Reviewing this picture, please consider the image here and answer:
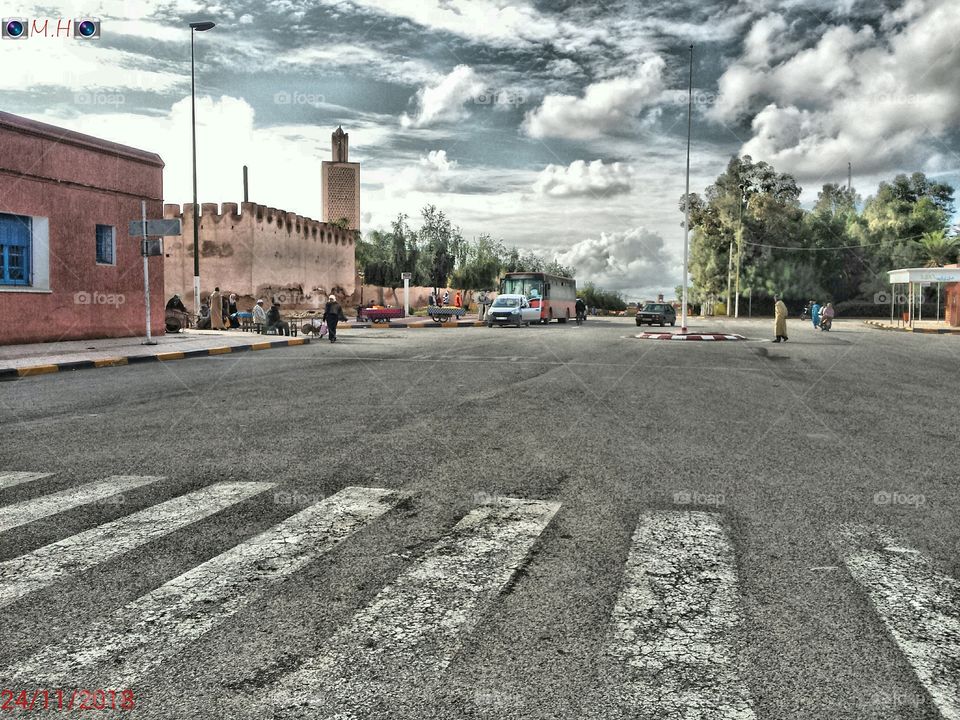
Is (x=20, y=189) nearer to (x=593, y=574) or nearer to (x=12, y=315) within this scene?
(x=12, y=315)

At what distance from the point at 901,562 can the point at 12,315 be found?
22.1 meters

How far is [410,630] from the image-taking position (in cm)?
323

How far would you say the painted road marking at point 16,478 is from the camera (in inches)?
234

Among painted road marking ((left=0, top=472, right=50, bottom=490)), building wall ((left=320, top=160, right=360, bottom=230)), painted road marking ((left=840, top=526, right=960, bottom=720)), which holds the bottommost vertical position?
painted road marking ((left=0, top=472, right=50, bottom=490))

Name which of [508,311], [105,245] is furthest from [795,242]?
[105,245]

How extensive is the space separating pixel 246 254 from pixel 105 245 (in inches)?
708

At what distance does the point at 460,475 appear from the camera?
6230 mm

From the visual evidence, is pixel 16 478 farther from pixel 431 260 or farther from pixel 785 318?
pixel 431 260

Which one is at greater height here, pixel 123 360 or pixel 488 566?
pixel 123 360

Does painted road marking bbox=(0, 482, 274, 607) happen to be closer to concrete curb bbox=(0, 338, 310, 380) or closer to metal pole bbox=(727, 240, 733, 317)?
concrete curb bbox=(0, 338, 310, 380)

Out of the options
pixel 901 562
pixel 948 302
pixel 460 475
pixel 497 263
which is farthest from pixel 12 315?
pixel 497 263

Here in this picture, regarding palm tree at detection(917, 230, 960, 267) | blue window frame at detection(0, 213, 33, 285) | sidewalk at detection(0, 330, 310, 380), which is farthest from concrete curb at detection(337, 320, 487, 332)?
palm tree at detection(917, 230, 960, 267)

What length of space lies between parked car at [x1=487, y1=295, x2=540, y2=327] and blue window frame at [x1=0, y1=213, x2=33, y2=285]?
2283cm

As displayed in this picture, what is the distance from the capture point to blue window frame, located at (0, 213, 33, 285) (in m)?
20.8
